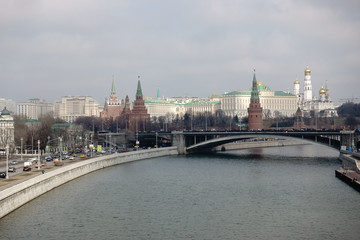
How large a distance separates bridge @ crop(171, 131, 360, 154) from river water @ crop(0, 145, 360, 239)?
1226 cm

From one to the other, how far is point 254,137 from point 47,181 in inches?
1590

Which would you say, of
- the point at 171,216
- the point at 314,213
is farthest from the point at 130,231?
the point at 314,213

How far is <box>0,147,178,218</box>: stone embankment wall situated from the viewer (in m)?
30.1

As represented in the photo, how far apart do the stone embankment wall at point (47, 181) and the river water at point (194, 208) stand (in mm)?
554

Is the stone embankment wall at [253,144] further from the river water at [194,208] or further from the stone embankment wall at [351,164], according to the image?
the river water at [194,208]

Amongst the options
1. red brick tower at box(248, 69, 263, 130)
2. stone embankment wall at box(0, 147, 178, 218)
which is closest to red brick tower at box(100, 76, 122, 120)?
red brick tower at box(248, 69, 263, 130)

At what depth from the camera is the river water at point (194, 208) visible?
27.5 metres

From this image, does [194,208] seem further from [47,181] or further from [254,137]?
[254,137]

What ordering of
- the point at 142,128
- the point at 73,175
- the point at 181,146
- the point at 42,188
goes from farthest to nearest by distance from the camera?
1. the point at 142,128
2. the point at 181,146
3. the point at 73,175
4. the point at 42,188

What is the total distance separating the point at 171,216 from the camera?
31203mm

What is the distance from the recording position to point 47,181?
38500 millimetres

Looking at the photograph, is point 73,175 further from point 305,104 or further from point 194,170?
point 305,104

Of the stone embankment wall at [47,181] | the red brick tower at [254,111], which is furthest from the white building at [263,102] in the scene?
the stone embankment wall at [47,181]

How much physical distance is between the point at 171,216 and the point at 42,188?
1089 centimetres
